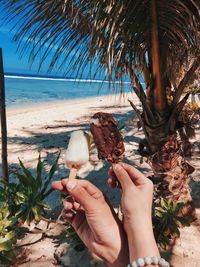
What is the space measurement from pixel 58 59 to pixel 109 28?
0.74 meters

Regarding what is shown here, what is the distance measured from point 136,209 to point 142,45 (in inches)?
77.0

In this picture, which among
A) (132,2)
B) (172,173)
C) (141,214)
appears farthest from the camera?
(172,173)

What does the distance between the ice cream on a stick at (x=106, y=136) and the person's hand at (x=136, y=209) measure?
0.05 meters

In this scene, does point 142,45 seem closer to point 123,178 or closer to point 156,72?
point 156,72

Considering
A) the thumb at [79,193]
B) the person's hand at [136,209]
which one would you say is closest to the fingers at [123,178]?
the person's hand at [136,209]

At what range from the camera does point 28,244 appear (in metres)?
2.92

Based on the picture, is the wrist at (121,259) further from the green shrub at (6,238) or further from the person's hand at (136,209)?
the green shrub at (6,238)

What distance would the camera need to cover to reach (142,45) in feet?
9.15

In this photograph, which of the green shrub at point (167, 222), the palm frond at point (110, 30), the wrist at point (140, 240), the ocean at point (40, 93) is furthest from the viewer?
the ocean at point (40, 93)

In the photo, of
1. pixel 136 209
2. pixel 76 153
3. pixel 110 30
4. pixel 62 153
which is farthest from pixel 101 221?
pixel 62 153

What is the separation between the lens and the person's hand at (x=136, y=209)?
1.07 meters

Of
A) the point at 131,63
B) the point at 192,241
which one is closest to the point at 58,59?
the point at 131,63

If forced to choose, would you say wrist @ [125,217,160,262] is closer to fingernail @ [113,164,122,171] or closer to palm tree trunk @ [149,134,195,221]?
fingernail @ [113,164,122,171]

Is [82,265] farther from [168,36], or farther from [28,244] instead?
[168,36]
